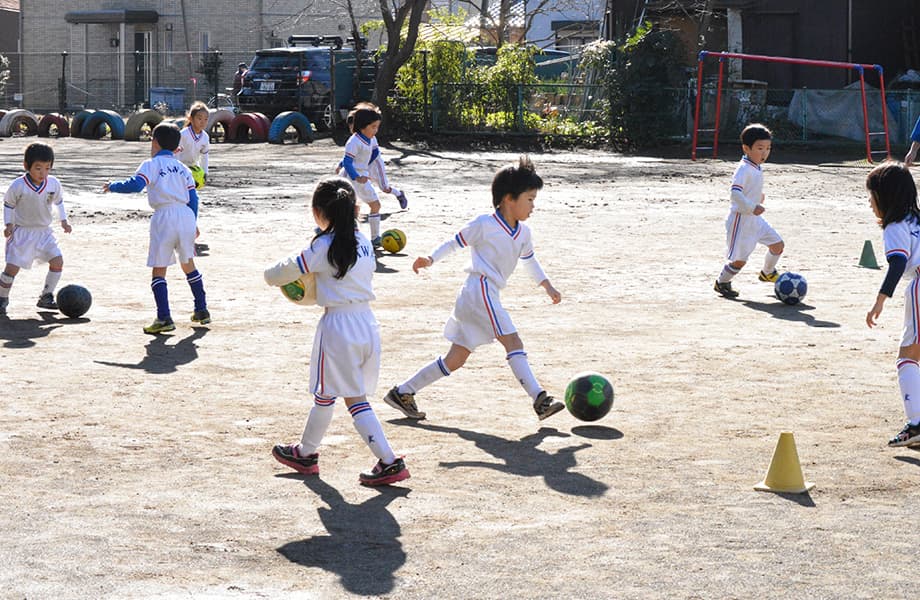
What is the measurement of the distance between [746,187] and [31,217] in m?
6.46

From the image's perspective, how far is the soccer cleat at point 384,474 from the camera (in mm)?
6207

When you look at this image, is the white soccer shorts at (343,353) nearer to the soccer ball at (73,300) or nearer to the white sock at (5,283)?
the soccer ball at (73,300)

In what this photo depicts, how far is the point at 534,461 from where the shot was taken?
6.79 meters

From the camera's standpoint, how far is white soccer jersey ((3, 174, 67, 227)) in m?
11.1

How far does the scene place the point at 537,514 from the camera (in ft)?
19.0

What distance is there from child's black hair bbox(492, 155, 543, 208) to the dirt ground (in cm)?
134

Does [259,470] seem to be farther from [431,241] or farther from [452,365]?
[431,241]

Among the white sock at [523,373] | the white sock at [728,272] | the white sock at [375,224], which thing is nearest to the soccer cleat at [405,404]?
the white sock at [523,373]

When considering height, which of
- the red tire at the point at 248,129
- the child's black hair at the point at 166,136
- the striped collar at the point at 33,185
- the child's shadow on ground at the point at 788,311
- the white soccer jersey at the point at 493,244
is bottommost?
the child's shadow on ground at the point at 788,311

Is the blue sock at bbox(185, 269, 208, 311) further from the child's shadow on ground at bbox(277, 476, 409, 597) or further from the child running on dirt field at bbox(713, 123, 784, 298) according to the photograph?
the child's shadow on ground at bbox(277, 476, 409, 597)

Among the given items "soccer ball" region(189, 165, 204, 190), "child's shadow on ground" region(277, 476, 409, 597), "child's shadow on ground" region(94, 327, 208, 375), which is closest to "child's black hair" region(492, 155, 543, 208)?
"child's shadow on ground" region(277, 476, 409, 597)

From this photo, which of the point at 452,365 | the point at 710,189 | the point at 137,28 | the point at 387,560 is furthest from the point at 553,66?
the point at 387,560

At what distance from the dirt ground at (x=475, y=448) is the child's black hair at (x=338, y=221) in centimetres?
109

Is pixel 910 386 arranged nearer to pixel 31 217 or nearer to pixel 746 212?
pixel 746 212
